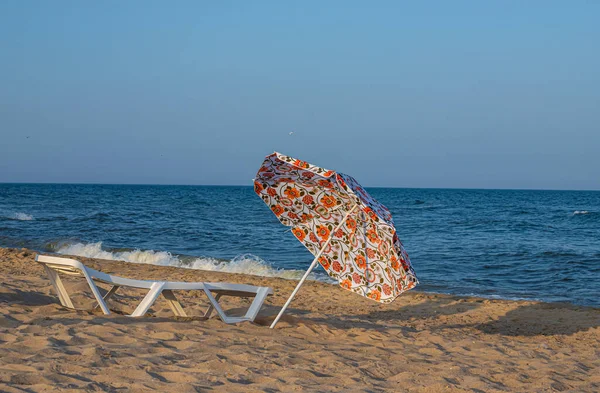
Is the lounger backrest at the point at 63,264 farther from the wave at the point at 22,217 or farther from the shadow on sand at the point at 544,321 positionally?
the wave at the point at 22,217

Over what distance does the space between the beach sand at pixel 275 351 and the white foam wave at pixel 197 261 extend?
4.71 metres

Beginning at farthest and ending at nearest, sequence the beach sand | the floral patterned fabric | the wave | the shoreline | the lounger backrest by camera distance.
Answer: the wave < the shoreline < the floral patterned fabric < the lounger backrest < the beach sand

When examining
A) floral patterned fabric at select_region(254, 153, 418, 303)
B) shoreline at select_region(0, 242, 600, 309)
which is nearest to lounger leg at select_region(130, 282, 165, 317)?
floral patterned fabric at select_region(254, 153, 418, 303)

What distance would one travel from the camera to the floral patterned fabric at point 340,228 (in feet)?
19.3

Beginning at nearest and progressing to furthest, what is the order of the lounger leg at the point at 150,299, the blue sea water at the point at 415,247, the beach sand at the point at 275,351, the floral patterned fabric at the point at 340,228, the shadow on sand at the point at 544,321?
the beach sand at the point at 275,351 < the lounger leg at the point at 150,299 < the floral patterned fabric at the point at 340,228 < the shadow on sand at the point at 544,321 < the blue sea water at the point at 415,247

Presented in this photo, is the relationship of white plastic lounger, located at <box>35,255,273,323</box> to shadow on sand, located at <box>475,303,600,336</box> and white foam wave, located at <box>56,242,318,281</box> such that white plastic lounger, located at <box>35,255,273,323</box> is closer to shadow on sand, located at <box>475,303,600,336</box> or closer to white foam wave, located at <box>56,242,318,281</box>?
shadow on sand, located at <box>475,303,600,336</box>

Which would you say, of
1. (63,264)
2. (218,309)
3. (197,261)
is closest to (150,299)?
(218,309)

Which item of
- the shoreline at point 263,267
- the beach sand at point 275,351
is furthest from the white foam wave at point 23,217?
the beach sand at point 275,351

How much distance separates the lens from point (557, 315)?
9.32 m

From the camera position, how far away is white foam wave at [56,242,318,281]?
527 inches

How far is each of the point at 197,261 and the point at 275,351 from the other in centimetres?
957

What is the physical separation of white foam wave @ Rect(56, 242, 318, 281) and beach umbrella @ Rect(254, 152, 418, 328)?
596 centimetres

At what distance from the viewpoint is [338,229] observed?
20.8ft

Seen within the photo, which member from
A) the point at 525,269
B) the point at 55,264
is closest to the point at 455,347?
the point at 55,264
